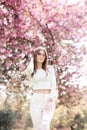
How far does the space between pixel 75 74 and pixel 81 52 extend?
0.57 m

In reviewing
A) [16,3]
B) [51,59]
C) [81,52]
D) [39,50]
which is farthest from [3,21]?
[39,50]

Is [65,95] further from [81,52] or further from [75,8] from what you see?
[75,8]

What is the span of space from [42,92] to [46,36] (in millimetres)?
5171

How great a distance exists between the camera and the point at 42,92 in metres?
5.96

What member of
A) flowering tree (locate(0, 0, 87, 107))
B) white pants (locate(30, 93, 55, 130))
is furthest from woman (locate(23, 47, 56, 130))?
flowering tree (locate(0, 0, 87, 107))

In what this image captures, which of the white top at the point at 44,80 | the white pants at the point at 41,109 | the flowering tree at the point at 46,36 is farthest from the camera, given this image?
the flowering tree at the point at 46,36

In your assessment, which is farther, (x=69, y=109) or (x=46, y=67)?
(x=69, y=109)

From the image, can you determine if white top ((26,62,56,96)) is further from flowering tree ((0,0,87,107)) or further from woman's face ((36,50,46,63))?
flowering tree ((0,0,87,107))

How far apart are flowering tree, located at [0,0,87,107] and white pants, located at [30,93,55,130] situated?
4.39m

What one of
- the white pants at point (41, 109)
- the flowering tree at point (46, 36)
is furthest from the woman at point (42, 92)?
the flowering tree at point (46, 36)

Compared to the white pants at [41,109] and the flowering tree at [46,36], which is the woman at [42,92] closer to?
the white pants at [41,109]

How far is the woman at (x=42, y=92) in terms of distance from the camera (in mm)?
5785

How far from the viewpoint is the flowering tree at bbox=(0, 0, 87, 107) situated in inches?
404

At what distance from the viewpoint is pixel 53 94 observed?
5.84m
